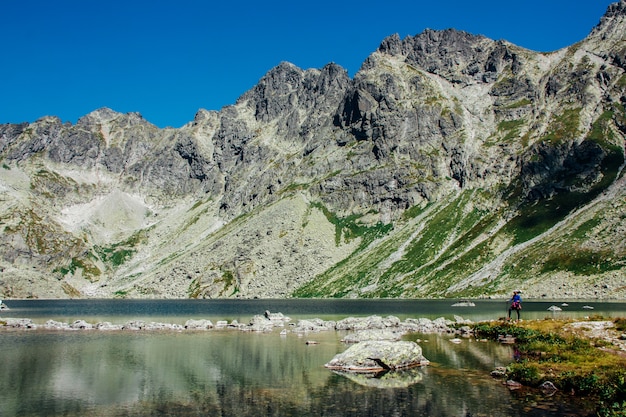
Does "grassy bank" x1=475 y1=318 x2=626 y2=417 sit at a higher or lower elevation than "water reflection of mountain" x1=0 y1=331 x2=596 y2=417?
higher

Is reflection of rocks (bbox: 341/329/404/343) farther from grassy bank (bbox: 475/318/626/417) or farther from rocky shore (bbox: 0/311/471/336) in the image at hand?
grassy bank (bbox: 475/318/626/417)

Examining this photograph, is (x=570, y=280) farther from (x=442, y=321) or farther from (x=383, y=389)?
(x=383, y=389)

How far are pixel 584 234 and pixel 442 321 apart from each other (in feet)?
421

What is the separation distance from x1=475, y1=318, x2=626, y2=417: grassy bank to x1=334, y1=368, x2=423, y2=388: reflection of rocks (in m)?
6.84

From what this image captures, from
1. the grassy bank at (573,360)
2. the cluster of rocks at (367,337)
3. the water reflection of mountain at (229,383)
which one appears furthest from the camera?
the cluster of rocks at (367,337)

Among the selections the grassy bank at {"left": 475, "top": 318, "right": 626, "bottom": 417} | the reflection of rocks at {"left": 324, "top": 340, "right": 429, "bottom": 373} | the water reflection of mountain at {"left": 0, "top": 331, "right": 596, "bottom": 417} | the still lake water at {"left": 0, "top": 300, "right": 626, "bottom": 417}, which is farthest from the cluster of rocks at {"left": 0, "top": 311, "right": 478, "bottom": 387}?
the grassy bank at {"left": 475, "top": 318, "right": 626, "bottom": 417}

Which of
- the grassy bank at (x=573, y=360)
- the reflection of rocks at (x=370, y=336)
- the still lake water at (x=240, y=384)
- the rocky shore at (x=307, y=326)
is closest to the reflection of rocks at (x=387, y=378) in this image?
the still lake water at (x=240, y=384)

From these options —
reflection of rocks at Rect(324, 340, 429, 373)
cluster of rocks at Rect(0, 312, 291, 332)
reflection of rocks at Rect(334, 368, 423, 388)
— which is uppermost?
reflection of rocks at Rect(324, 340, 429, 373)

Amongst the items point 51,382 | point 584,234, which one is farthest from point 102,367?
point 584,234

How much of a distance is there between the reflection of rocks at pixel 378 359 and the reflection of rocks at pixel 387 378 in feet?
3.81

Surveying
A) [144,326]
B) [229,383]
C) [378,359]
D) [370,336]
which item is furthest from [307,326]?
[229,383]

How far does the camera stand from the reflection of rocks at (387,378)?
36156 millimetres

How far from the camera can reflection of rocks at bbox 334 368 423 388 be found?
36156mm

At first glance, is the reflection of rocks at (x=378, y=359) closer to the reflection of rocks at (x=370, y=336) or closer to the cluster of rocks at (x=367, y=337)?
the cluster of rocks at (x=367, y=337)
